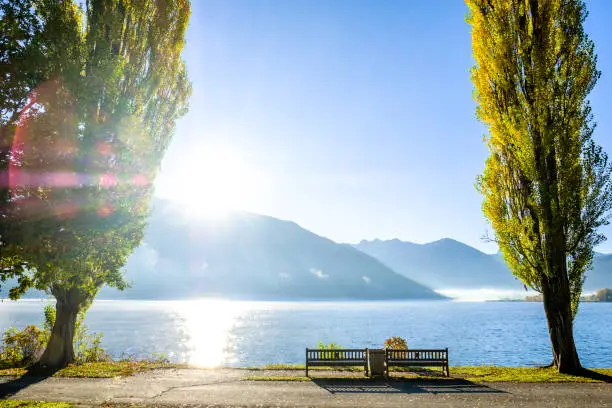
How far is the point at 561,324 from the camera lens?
18922 mm

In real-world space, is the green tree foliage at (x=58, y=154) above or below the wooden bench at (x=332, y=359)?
above

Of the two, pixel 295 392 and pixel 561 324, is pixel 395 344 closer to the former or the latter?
pixel 561 324

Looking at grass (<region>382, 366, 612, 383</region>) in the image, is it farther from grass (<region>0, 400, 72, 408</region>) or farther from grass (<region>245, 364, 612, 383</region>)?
grass (<region>0, 400, 72, 408</region>)

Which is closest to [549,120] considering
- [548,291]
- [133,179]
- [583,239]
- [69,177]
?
[583,239]

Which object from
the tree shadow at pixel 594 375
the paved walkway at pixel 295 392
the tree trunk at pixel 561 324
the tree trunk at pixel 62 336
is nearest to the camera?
the paved walkway at pixel 295 392

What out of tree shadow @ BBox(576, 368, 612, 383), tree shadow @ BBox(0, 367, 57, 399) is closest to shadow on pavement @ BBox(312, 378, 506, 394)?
tree shadow @ BBox(576, 368, 612, 383)

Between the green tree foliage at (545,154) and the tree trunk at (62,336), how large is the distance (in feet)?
67.5

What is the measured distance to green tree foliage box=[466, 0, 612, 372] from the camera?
19.0 meters

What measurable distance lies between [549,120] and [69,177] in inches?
763

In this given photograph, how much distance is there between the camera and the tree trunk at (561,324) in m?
18.5

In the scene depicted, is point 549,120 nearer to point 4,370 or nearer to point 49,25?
point 49,25

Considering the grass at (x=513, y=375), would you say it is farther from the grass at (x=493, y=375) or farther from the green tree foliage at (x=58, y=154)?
Answer: the green tree foliage at (x=58, y=154)

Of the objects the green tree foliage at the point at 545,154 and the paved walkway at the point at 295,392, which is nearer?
the paved walkway at the point at 295,392

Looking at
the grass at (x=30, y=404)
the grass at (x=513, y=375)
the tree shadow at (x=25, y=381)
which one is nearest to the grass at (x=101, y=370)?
the tree shadow at (x=25, y=381)
